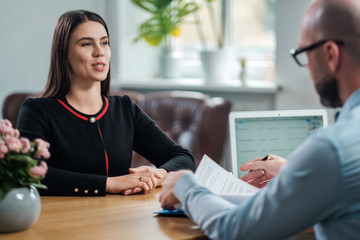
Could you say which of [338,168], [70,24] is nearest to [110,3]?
[70,24]

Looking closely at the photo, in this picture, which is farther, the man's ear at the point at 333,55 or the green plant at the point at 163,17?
the green plant at the point at 163,17

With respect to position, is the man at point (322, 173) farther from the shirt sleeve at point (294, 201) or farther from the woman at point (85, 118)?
the woman at point (85, 118)

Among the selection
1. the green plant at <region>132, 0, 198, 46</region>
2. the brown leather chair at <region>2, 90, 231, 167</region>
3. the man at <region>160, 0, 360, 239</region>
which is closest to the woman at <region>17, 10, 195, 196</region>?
the man at <region>160, 0, 360, 239</region>

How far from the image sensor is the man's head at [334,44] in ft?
3.99

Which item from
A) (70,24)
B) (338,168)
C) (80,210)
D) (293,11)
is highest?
(293,11)

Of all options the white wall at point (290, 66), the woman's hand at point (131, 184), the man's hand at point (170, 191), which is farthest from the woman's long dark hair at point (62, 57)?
the white wall at point (290, 66)

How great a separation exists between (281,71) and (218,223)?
126 inches

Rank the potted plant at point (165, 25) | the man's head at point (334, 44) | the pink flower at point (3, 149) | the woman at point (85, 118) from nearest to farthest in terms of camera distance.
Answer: the man's head at point (334, 44) < the pink flower at point (3, 149) < the woman at point (85, 118) < the potted plant at point (165, 25)

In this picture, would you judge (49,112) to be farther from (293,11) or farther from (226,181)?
(293,11)

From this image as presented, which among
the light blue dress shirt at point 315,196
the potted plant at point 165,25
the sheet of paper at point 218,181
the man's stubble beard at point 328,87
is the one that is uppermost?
the potted plant at point 165,25

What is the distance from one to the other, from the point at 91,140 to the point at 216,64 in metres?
2.69

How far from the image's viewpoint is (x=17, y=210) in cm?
145

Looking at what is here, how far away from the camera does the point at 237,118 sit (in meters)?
2.00

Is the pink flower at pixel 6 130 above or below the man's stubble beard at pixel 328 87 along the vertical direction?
below
